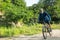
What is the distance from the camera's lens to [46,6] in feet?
293

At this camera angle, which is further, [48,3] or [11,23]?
[48,3]

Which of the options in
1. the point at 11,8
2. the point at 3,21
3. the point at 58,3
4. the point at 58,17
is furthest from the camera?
the point at 58,3

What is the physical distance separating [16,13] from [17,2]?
1555 centimetres

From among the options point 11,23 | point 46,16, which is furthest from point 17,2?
point 46,16

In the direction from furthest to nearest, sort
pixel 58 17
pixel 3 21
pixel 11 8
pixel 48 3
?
pixel 48 3 < pixel 58 17 < pixel 3 21 < pixel 11 8

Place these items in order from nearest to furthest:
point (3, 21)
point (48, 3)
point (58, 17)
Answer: point (3, 21), point (58, 17), point (48, 3)

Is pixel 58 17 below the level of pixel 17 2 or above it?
below

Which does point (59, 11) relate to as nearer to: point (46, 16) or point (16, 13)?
point (16, 13)

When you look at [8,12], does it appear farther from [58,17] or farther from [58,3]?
[58,3]

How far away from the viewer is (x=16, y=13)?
34812 millimetres

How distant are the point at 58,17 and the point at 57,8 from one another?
186 inches

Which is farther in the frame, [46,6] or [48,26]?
[46,6]

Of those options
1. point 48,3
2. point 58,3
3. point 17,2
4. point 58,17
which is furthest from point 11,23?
point 48,3

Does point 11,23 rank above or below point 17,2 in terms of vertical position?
below
